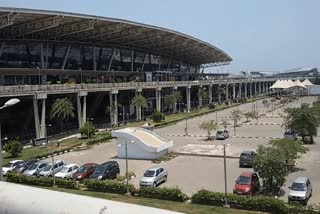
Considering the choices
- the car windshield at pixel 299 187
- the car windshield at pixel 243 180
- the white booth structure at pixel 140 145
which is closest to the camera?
the car windshield at pixel 299 187

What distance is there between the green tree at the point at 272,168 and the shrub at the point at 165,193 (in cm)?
483

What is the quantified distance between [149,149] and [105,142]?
1569cm

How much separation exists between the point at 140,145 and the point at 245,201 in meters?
19.8

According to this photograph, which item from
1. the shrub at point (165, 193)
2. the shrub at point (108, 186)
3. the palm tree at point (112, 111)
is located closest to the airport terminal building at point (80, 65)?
the palm tree at point (112, 111)

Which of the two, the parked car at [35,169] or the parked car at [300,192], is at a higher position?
the parked car at [300,192]

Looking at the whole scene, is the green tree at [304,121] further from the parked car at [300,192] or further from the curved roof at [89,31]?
the curved roof at [89,31]

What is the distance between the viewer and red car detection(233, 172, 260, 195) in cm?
2527

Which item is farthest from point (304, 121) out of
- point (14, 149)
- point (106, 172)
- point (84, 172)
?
point (14, 149)

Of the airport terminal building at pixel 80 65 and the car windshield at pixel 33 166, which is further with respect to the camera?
the airport terminal building at pixel 80 65

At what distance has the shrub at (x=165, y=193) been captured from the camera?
2455 centimetres

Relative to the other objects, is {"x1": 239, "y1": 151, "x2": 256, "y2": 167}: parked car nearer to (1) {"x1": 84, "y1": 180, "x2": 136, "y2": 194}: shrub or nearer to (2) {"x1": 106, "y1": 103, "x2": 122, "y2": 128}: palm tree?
(1) {"x1": 84, "y1": 180, "x2": 136, "y2": 194}: shrub

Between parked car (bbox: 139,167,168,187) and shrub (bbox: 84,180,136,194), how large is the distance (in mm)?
1762

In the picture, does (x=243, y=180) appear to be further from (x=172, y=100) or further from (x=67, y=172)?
(x=172, y=100)

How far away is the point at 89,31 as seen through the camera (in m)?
80.6
